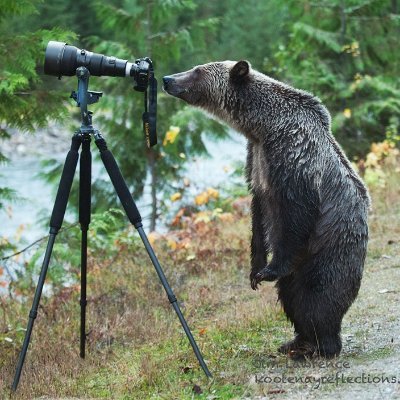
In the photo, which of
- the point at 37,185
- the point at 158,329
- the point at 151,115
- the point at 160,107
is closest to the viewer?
the point at 151,115

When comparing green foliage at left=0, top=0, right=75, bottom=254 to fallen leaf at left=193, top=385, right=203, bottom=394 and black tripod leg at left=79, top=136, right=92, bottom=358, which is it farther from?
fallen leaf at left=193, top=385, right=203, bottom=394

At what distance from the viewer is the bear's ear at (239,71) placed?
205 inches

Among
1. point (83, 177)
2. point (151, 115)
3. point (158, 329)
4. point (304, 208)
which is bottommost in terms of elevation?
point (158, 329)

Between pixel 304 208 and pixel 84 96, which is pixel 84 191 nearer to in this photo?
pixel 84 96

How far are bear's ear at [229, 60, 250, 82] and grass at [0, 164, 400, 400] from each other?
2.03 metres

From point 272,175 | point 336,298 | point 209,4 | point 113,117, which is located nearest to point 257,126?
point 272,175

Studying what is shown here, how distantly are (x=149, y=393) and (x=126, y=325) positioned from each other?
1.69m

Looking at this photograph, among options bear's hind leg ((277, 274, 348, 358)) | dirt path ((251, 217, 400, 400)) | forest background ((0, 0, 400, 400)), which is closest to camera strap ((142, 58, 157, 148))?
bear's hind leg ((277, 274, 348, 358))

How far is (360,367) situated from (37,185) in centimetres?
1510

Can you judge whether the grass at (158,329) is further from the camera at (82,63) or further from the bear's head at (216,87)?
the camera at (82,63)

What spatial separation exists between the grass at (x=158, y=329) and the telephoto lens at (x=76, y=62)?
2037 mm

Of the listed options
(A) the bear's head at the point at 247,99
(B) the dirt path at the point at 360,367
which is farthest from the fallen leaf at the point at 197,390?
(A) the bear's head at the point at 247,99

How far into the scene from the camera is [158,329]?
6215 millimetres

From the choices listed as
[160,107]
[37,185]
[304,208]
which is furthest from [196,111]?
[37,185]
